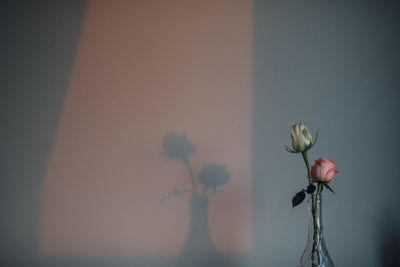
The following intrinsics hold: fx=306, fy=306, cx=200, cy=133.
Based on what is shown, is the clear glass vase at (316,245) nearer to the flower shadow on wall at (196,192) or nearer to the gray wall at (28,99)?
the flower shadow on wall at (196,192)

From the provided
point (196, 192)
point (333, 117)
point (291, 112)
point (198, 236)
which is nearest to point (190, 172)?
point (196, 192)

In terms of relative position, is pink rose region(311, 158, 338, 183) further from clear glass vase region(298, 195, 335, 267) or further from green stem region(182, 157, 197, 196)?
green stem region(182, 157, 197, 196)

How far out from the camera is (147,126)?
1140 mm

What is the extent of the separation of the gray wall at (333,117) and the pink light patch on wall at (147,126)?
→ 7 centimetres

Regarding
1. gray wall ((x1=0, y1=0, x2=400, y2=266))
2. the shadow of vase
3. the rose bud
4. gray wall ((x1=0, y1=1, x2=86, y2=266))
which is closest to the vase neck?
the rose bud

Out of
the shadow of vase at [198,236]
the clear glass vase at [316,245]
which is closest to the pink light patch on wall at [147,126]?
the shadow of vase at [198,236]

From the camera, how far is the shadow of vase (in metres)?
1.09

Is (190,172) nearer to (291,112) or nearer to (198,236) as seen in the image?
(198,236)

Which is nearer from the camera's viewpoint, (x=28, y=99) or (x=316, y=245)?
(x=316, y=245)

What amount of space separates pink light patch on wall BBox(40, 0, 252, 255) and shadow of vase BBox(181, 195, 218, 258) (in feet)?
0.07

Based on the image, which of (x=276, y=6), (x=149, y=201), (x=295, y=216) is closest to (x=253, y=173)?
(x=295, y=216)

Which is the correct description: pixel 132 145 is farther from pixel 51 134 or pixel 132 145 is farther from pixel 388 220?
pixel 388 220

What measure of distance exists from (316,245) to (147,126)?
683mm

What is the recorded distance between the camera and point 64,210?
1.09m
